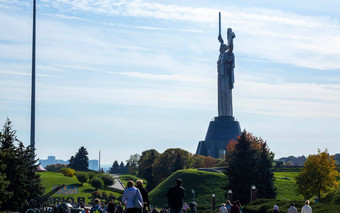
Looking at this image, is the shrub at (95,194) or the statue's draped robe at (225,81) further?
the statue's draped robe at (225,81)

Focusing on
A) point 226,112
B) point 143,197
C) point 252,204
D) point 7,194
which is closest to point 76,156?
point 226,112

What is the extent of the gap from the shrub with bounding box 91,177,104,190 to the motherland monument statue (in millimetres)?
29121

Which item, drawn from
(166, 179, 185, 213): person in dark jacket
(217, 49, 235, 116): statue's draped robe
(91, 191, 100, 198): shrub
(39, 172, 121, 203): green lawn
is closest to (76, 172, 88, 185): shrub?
(39, 172, 121, 203): green lawn

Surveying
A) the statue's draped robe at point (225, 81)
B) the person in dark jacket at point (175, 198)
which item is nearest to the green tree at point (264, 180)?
the person in dark jacket at point (175, 198)

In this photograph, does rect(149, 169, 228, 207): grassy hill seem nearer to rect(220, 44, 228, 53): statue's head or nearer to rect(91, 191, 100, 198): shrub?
rect(91, 191, 100, 198): shrub

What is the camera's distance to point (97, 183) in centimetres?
10344

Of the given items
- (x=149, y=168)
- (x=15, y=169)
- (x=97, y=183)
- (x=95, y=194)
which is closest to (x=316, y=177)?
(x=15, y=169)

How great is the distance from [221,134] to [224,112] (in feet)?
14.8

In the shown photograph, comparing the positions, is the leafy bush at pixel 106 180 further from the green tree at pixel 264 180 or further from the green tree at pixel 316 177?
the green tree at pixel 264 180

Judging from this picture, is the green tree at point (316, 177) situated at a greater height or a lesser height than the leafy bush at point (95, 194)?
greater

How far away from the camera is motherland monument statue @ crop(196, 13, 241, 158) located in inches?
Result: 4727

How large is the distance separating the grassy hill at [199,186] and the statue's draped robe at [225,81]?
33278mm

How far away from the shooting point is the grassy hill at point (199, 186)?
80438mm

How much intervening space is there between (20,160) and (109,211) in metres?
15.6
